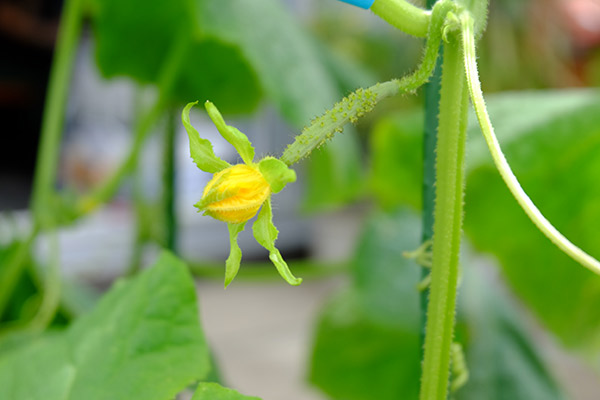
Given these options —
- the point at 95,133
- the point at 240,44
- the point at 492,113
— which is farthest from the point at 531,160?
the point at 95,133

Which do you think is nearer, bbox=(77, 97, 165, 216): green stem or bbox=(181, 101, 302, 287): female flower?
bbox=(181, 101, 302, 287): female flower

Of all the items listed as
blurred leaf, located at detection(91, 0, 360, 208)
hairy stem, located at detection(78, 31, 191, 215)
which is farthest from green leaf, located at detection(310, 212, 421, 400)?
hairy stem, located at detection(78, 31, 191, 215)

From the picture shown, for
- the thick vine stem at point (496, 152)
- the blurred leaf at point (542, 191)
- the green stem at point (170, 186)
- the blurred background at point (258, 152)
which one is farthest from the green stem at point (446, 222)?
the blurred background at point (258, 152)

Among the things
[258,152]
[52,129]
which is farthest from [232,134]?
[258,152]

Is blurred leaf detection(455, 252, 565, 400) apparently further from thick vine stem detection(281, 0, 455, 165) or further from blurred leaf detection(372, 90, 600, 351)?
thick vine stem detection(281, 0, 455, 165)

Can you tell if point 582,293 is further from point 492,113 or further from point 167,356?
point 167,356

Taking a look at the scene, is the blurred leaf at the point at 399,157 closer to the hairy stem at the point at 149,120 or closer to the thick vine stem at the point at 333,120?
the hairy stem at the point at 149,120
